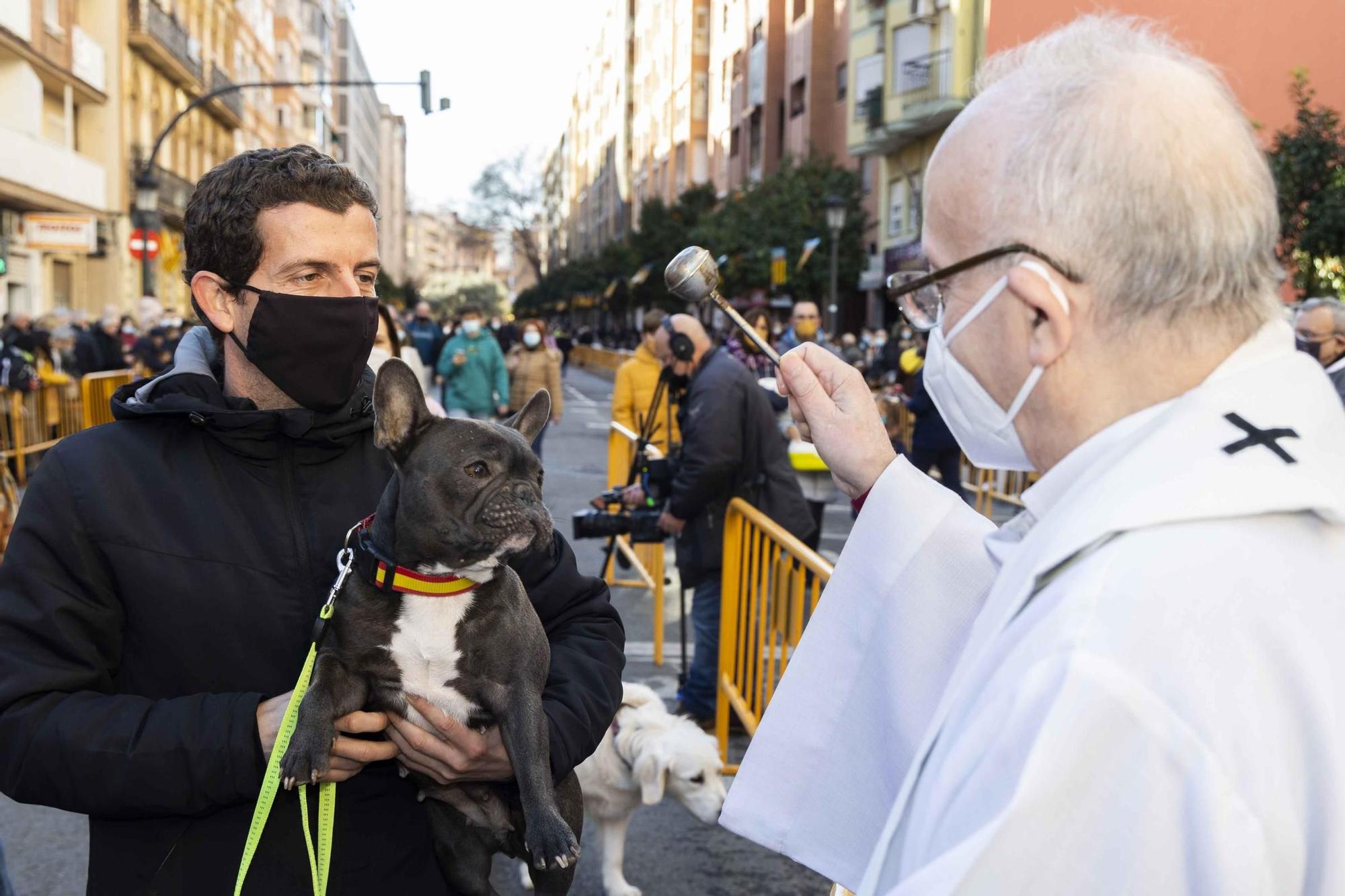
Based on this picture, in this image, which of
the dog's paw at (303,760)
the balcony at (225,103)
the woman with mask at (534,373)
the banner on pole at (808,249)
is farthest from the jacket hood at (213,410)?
the balcony at (225,103)

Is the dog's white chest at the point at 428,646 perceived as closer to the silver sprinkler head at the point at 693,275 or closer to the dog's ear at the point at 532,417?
the dog's ear at the point at 532,417

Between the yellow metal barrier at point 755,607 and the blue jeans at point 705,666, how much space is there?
0.36 ft

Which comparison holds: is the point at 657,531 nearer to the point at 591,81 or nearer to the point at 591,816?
the point at 591,816

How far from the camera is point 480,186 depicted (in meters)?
93.1

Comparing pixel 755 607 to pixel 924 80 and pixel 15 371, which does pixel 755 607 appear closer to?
pixel 15 371

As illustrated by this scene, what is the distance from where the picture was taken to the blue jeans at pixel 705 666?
6.40 meters

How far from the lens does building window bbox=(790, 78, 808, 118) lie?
3944 cm

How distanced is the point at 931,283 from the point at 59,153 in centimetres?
3206

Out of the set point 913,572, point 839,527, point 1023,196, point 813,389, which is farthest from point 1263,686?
point 839,527

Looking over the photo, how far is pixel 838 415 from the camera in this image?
2223mm

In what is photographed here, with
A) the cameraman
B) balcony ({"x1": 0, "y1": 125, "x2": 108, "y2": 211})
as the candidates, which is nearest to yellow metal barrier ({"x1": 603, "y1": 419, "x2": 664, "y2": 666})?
the cameraman

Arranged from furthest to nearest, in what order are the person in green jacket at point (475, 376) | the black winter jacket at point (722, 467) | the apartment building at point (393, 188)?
the apartment building at point (393, 188), the person in green jacket at point (475, 376), the black winter jacket at point (722, 467)

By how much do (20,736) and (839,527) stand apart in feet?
35.1

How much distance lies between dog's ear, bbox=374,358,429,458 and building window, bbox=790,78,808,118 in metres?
38.8
